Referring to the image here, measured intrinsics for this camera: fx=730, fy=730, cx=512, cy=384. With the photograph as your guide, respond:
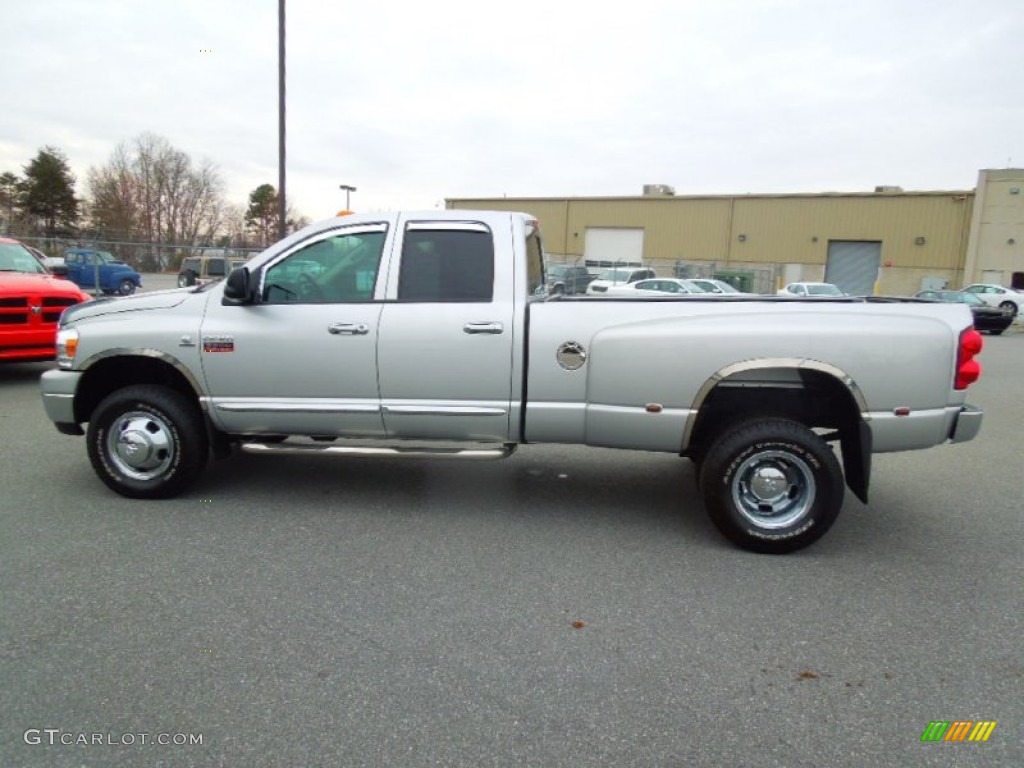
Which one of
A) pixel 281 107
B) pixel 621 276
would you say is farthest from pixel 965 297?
pixel 281 107

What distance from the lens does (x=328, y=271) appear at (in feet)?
15.6

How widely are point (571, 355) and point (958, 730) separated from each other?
2583 millimetres

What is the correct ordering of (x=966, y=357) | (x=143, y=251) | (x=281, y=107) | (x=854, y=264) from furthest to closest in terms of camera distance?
1. (x=854, y=264)
2. (x=143, y=251)
3. (x=281, y=107)
4. (x=966, y=357)

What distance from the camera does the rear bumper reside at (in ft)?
13.9

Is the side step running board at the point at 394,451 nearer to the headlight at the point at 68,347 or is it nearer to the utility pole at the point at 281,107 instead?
the headlight at the point at 68,347

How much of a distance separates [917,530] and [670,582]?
6.61ft

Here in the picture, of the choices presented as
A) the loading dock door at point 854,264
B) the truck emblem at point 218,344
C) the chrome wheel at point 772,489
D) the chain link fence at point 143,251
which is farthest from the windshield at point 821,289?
the truck emblem at point 218,344

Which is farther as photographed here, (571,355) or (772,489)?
(571,355)

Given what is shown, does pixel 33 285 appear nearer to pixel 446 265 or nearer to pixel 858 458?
pixel 446 265

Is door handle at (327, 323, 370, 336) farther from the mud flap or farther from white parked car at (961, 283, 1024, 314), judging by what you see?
white parked car at (961, 283, 1024, 314)

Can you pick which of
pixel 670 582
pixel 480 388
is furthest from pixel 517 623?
pixel 480 388

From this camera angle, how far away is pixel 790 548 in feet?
13.9

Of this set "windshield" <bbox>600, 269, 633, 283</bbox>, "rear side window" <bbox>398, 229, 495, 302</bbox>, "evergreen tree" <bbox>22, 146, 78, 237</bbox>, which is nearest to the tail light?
"rear side window" <bbox>398, 229, 495, 302</bbox>

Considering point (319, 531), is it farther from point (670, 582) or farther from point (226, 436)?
point (670, 582)
